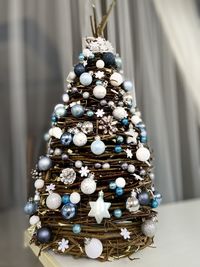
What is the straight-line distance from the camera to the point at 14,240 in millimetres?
975

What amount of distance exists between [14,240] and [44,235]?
1.25 feet

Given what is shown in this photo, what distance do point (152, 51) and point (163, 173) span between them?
39 centimetres

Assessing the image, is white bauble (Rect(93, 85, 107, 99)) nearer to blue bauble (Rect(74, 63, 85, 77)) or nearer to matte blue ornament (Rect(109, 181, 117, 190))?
blue bauble (Rect(74, 63, 85, 77))

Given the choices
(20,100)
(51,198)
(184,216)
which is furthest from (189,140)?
(51,198)

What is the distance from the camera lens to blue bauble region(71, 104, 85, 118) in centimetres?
64

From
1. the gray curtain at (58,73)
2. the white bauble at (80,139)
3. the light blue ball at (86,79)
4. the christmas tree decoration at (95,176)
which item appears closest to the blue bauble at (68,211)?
the christmas tree decoration at (95,176)

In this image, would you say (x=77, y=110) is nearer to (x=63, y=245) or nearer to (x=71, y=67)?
(x=63, y=245)

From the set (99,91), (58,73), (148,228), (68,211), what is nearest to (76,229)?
(68,211)

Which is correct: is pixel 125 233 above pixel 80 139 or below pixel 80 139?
below

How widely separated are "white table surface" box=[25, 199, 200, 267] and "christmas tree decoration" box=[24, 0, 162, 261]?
16mm

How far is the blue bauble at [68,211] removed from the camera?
23.9 inches

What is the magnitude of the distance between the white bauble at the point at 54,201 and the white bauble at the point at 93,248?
9 centimetres

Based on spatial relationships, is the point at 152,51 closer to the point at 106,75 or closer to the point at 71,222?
the point at 106,75

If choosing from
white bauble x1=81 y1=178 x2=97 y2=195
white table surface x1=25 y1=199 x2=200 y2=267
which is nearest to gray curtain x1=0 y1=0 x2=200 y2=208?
white table surface x1=25 y1=199 x2=200 y2=267
